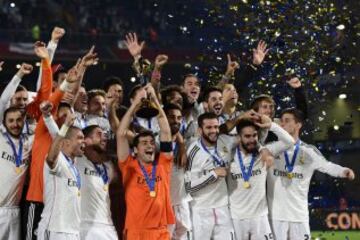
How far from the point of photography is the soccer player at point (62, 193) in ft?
20.1

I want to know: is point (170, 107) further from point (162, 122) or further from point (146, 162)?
point (146, 162)

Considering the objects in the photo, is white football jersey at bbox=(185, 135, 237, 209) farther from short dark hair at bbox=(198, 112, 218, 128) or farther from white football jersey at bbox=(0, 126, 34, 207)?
white football jersey at bbox=(0, 126, 34, 207)

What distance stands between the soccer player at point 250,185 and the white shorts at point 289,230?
0.15m

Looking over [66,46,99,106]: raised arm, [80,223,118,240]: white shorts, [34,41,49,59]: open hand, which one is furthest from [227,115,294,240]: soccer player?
[34,41,49,59]: open hand

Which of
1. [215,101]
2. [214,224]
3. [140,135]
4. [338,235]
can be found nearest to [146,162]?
[140,135]

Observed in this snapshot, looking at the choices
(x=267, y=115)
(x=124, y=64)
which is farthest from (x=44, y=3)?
(x=267, y=115)

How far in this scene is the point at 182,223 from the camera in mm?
7125

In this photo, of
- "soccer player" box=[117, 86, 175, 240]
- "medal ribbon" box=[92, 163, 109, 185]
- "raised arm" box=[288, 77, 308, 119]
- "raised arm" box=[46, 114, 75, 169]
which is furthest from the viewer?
"raised arm" box=[288, 77, 308, 119]

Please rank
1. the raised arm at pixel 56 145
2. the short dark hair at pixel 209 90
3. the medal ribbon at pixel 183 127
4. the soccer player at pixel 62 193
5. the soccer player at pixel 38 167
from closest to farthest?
1. the raised arm at pixel 56 145
2. the soccer player at pixel 62 193
3. the soccer player at pixel 38 167
4. the medal ribbon at pixel 183 127
5. the short dark hair at pixel 209 90

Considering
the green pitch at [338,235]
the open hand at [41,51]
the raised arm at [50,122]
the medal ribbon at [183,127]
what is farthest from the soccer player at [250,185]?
the green pitch at [338,235]

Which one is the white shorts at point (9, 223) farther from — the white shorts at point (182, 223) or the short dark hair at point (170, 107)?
the short dark hair at point (170, 107)

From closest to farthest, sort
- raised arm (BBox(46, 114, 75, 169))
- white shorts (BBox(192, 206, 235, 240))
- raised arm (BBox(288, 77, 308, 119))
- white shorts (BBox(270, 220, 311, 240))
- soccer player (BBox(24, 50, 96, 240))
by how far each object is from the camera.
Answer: raised arm (BBox(46, 114, 75, 169)) < soccer player (BBox(24, 50, 96, 240)) < white shorts (BBox(192, 206, 235, 240)) < white shorts (BBox(270, 220, 311, 240)) < raised arm (BBox(288, 77, 308, 119))

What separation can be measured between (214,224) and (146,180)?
3.28 feet

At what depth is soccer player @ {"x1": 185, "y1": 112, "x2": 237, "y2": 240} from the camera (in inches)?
278
